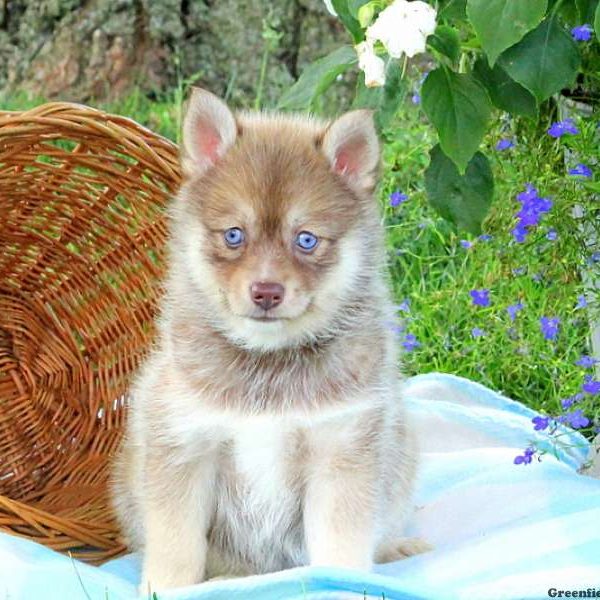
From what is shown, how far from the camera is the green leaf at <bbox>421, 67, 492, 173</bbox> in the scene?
9.09 ft

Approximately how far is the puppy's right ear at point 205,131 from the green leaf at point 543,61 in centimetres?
63

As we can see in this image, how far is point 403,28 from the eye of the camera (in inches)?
101

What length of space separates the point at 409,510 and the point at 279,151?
1.00m

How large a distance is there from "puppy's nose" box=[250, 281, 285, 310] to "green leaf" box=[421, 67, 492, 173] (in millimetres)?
561

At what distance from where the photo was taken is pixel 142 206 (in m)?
3.40

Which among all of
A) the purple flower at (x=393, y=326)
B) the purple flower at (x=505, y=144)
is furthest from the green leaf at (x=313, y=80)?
the purple flower at (x=505, y=144)

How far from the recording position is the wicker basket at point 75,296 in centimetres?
323

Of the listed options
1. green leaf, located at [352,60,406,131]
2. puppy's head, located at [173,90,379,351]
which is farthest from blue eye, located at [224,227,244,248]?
green leaf, located at [352,60,406,131]

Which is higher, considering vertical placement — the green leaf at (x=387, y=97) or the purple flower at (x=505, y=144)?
the green leaf at (x=387, y=97)

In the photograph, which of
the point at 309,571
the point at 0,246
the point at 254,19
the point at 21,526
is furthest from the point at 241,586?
the point at 254,19

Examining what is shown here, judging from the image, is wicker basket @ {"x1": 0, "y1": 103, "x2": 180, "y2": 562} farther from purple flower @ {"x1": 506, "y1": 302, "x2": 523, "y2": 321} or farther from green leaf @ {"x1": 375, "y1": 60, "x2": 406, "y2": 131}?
purple flower @ {"x1": 506, "y1": 302, "x2": 523, "y2": 321}

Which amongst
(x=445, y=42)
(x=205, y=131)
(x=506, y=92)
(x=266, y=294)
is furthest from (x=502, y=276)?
(x=266, y=294)

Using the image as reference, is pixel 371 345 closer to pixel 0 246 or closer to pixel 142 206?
pixel 142 206

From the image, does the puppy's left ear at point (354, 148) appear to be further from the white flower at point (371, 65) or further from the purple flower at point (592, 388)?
the purple flower at point (592, 388)
